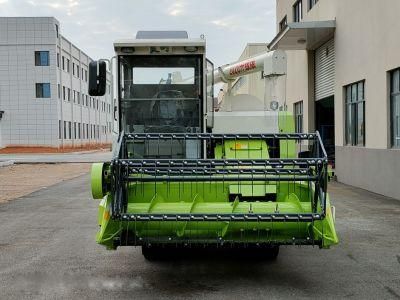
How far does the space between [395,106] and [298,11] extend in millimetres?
13631

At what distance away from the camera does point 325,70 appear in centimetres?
2206

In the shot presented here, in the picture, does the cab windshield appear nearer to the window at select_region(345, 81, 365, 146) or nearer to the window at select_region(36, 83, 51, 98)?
the window at select_region(345, 81, 365, 146)

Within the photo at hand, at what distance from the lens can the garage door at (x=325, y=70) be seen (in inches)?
829

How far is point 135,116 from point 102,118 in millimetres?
71571

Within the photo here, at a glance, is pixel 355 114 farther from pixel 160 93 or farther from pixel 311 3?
A: pixel 160 93

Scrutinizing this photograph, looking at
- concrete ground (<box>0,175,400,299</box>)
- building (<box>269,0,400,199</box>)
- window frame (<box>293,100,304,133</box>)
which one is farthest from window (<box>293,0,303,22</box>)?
concrete ground (<box>0,175,400,299</box>)

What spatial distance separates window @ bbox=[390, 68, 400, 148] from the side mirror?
9160 mm

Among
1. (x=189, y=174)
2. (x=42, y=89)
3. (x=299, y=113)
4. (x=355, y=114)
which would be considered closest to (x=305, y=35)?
(x=355, y=114)

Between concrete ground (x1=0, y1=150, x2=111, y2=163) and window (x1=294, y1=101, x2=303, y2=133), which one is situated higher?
window (x1=294, y1=101, x2=303, y2=133)

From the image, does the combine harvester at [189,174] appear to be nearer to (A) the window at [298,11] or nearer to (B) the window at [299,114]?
(B) the window at [299,114]

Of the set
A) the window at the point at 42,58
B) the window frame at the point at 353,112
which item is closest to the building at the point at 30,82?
the window at the point at 42,58

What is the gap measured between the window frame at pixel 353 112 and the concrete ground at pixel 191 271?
775cm

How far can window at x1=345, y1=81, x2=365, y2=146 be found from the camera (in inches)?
686

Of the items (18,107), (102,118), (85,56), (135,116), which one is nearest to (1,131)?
(18,107)
